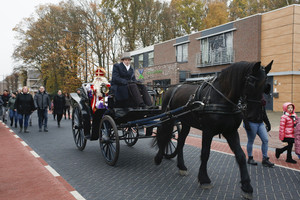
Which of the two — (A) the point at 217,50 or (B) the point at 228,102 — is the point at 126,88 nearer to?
(B) the point at 228,102

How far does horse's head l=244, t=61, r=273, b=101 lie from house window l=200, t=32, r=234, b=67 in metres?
20.6

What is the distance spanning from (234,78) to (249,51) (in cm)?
1960

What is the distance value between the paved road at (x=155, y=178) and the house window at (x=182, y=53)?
2253cm

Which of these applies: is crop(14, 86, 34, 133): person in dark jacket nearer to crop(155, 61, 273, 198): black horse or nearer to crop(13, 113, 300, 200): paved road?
crop(13, 113, 300, 200): paved road

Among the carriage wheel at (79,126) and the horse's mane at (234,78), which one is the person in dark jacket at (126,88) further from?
the horse's mane at (234,78)

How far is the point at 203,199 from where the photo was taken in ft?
13.2

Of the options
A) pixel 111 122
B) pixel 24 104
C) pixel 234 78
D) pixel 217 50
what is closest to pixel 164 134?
pixel 111 122

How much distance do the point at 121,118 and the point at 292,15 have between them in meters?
17.9

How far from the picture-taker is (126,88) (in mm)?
5984

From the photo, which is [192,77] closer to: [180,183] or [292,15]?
[292,15]

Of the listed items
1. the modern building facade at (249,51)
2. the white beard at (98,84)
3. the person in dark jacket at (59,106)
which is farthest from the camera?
the modern building facade at (249,51)

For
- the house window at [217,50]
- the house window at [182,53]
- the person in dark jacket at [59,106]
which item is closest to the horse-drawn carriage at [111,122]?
the person in dark jacket at [59,106]

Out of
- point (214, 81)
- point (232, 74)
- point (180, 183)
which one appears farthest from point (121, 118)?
point (232, 74)

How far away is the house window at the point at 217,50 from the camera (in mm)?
23594
